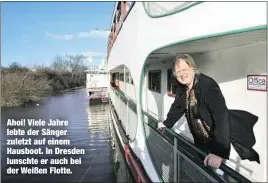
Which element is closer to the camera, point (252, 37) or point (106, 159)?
point (252, 37)

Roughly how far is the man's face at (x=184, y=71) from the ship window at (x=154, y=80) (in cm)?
481

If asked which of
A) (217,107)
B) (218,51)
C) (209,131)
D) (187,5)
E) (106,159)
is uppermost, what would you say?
(187,5)

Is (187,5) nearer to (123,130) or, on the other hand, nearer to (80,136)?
(123,130)

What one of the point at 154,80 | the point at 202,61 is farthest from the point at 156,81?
the point at 202,61

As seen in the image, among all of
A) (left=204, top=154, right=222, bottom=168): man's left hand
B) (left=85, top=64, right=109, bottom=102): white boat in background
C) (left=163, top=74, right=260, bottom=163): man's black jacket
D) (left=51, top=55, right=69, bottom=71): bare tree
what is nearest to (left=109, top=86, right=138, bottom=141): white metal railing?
(left=163, top=74, right=260, bottom=163): man's black jacket

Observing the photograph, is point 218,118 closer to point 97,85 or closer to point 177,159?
point 177,159

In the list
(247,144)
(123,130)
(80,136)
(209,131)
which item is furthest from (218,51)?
(80,136)

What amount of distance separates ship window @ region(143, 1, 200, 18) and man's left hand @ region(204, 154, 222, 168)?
184 centimetres

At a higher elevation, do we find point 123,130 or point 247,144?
point 247,144

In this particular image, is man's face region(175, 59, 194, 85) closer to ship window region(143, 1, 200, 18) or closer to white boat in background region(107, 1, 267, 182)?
white boat in background region(107, 1, 267, 182)

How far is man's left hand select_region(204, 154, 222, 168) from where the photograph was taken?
2279 millimetres

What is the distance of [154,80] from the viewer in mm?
8109

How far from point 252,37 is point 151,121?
6.34 ft

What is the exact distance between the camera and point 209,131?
2652 mm
